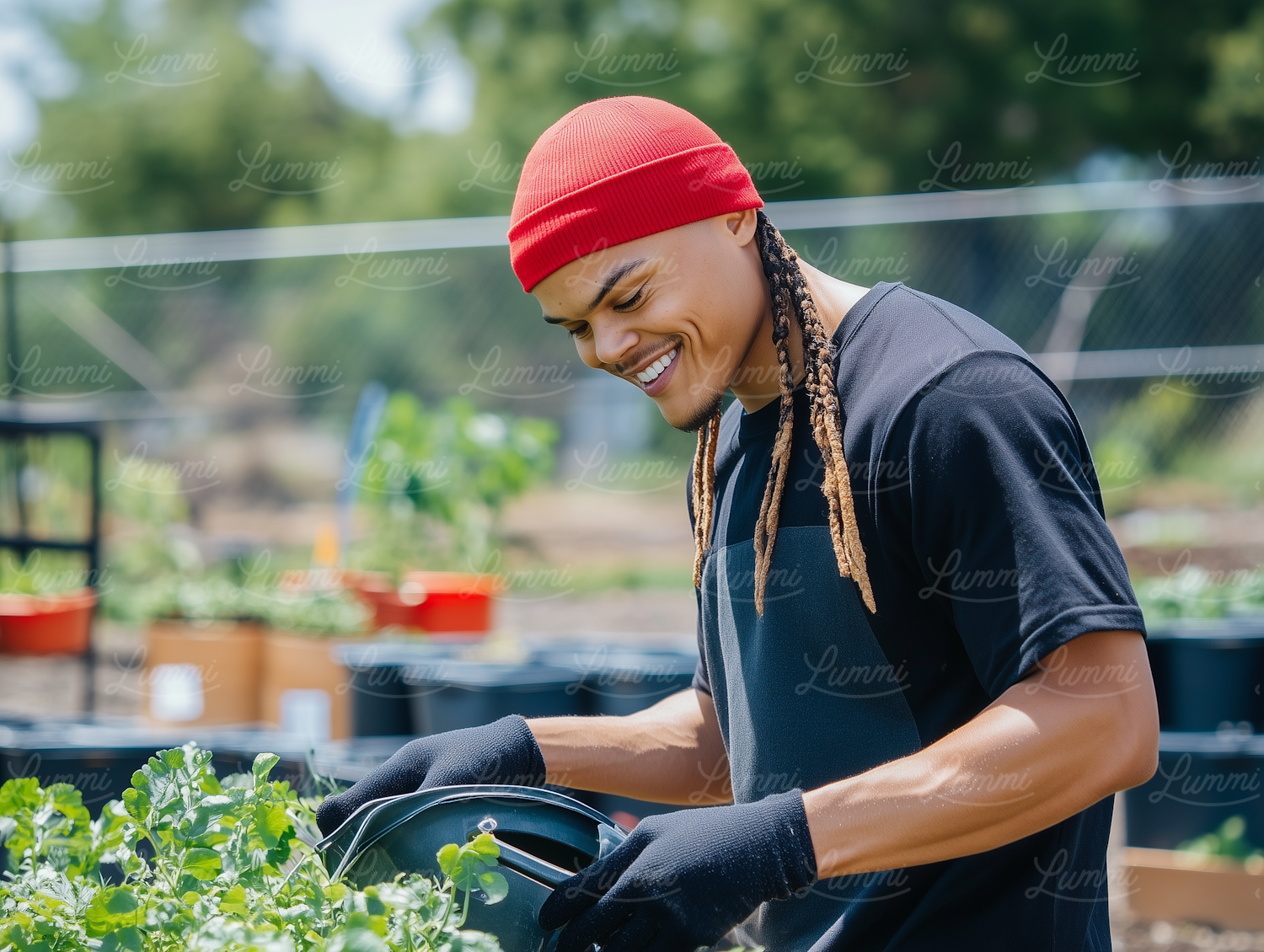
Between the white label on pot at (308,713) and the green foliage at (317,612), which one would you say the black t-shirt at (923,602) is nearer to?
the white label on pot at (308,713)

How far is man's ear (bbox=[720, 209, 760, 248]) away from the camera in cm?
150

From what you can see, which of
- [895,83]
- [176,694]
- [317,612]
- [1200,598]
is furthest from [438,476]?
[895,83]

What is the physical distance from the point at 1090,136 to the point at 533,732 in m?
15.2

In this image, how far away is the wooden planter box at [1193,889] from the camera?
337cm

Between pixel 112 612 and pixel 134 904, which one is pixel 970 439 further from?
pixel 112 612

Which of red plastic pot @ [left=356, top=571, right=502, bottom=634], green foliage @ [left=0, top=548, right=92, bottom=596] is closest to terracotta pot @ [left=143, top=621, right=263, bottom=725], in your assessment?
red plastic pot @ [left=356, top=571, right=502, bottom=634]

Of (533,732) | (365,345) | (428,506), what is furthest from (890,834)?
(365,345)

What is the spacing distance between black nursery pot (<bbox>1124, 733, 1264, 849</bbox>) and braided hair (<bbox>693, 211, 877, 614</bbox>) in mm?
2414

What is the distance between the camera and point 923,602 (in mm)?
1245

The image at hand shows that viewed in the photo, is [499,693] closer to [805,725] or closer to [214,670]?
[214,670]

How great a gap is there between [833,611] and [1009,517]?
0.28m

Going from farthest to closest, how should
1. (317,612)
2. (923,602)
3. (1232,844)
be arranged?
(317,612)
(1232,844)
(923,602)

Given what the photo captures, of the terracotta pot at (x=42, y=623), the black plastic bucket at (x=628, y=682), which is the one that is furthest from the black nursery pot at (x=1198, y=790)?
the terracotta pot at (x=42, y=623)

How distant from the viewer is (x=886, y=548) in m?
1.23
